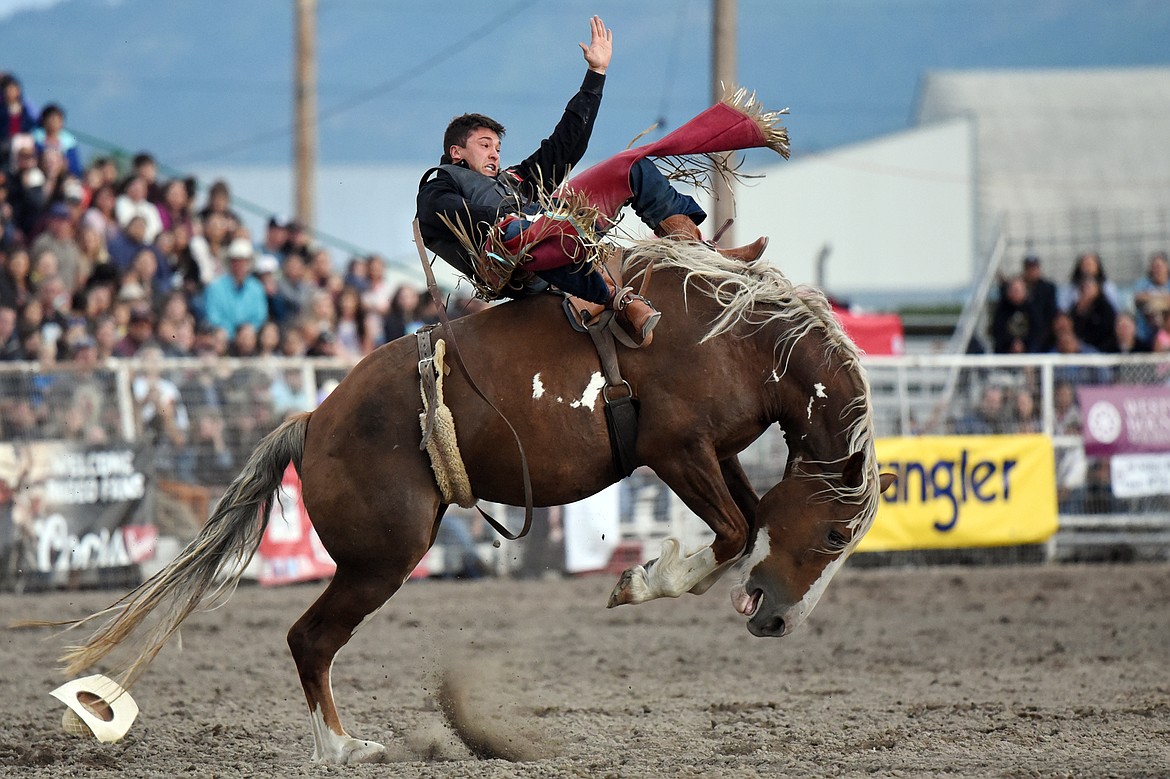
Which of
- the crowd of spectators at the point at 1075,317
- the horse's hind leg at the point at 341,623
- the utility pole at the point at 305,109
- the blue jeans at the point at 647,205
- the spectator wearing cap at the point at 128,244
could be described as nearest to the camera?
the blue jeans at the point at 647,205

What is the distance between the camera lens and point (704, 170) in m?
5.31

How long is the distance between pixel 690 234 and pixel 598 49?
78 centimetres

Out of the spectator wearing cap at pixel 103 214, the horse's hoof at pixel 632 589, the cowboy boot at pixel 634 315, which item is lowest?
the horse's hoof at pixel 632 589

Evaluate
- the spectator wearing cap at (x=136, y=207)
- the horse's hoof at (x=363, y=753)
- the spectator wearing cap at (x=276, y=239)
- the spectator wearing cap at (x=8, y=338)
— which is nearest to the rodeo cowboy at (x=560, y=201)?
the horse's hoof at (x=363, y=753)

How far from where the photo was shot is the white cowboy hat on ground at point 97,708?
5.36 m

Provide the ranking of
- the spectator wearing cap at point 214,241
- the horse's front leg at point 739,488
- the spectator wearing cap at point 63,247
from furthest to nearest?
1. the spectator wearing cap at point 214,241
2. the spectator wearing cap at point 63,247
3. the horse's front leg at point 739,488

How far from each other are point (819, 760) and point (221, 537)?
2468 mm

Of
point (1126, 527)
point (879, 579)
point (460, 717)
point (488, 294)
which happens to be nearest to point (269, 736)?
point (460, 717)

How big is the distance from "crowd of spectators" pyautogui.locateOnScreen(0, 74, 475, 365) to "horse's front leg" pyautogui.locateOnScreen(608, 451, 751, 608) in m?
6.80

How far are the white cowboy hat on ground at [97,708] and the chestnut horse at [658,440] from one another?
0.83 metres

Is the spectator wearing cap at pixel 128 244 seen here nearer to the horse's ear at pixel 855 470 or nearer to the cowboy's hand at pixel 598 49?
the cowboy's hand at pixel 598 49

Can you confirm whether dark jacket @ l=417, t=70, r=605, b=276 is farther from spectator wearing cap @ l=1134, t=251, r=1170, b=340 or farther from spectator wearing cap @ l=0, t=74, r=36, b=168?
spectator wearing cap @ l=1134, t=251, r=1170, b=340

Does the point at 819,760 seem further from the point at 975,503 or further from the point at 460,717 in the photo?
the point at 975,503

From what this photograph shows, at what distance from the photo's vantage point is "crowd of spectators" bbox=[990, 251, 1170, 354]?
41.3 feet
